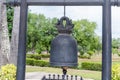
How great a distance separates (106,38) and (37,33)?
98.1 feet

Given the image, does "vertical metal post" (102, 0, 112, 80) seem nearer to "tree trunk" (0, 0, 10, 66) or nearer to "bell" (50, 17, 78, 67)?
"bell" (50, 17, 78, 67)

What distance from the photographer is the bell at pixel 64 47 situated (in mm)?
2420

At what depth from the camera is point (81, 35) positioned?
3231cm

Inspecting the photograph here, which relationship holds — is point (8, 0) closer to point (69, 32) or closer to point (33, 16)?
point (69, 32)

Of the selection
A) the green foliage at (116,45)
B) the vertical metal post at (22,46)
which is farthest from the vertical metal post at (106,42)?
the green foliage at (116,45)

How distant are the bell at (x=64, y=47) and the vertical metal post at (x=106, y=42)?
0.27m

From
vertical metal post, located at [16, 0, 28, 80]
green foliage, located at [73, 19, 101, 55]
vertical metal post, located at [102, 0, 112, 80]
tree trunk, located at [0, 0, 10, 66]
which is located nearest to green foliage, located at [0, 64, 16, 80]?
tree trunk, located at [0, 0, 10, 66]

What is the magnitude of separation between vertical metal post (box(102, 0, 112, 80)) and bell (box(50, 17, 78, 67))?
10.7 inches

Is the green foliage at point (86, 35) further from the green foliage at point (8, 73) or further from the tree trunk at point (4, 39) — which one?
the green foliage at point (8, 73)

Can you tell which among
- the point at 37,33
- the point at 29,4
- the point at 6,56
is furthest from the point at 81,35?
the point at 29,4

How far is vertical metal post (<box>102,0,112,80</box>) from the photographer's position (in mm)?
2316

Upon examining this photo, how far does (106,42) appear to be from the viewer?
2.33 meters

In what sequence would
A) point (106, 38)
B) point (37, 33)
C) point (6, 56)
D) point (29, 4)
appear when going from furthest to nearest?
1. point (37, 33)
2. point (6, 56)
3. point (29, 4)
4. point (106, 38)

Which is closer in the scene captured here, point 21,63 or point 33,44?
point 21,63
